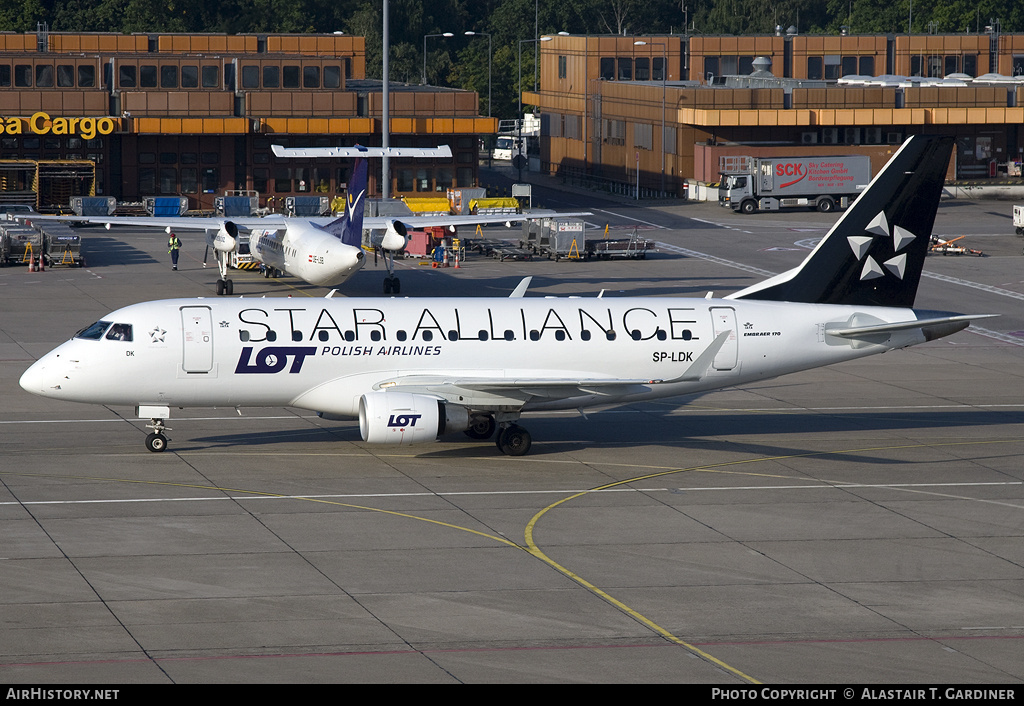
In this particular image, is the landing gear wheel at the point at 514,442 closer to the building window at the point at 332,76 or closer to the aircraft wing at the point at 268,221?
the aircraft wing at the point at 268,221

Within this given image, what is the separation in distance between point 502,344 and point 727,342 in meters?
6.22

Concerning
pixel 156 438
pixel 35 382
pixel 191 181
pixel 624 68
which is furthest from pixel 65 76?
pixel 156 438

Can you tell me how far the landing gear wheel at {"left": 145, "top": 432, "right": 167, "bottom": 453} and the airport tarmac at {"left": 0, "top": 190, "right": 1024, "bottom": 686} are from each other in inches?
15.4

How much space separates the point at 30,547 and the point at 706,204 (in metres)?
93.2

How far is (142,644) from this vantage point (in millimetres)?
21719

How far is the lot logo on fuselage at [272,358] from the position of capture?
3453cm

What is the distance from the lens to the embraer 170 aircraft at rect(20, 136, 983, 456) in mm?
34406

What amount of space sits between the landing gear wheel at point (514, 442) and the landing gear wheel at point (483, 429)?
1.70 m

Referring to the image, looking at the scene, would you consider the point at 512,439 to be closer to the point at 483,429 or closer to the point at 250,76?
the point at 483,429

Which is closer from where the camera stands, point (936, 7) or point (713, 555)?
point (713, 555)

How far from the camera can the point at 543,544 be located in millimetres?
28094

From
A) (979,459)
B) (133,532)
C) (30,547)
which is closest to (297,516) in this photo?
(133,532)

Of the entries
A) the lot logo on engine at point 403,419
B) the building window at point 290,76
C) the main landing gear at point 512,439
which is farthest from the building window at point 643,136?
the lot logo on engine at point 403,419
